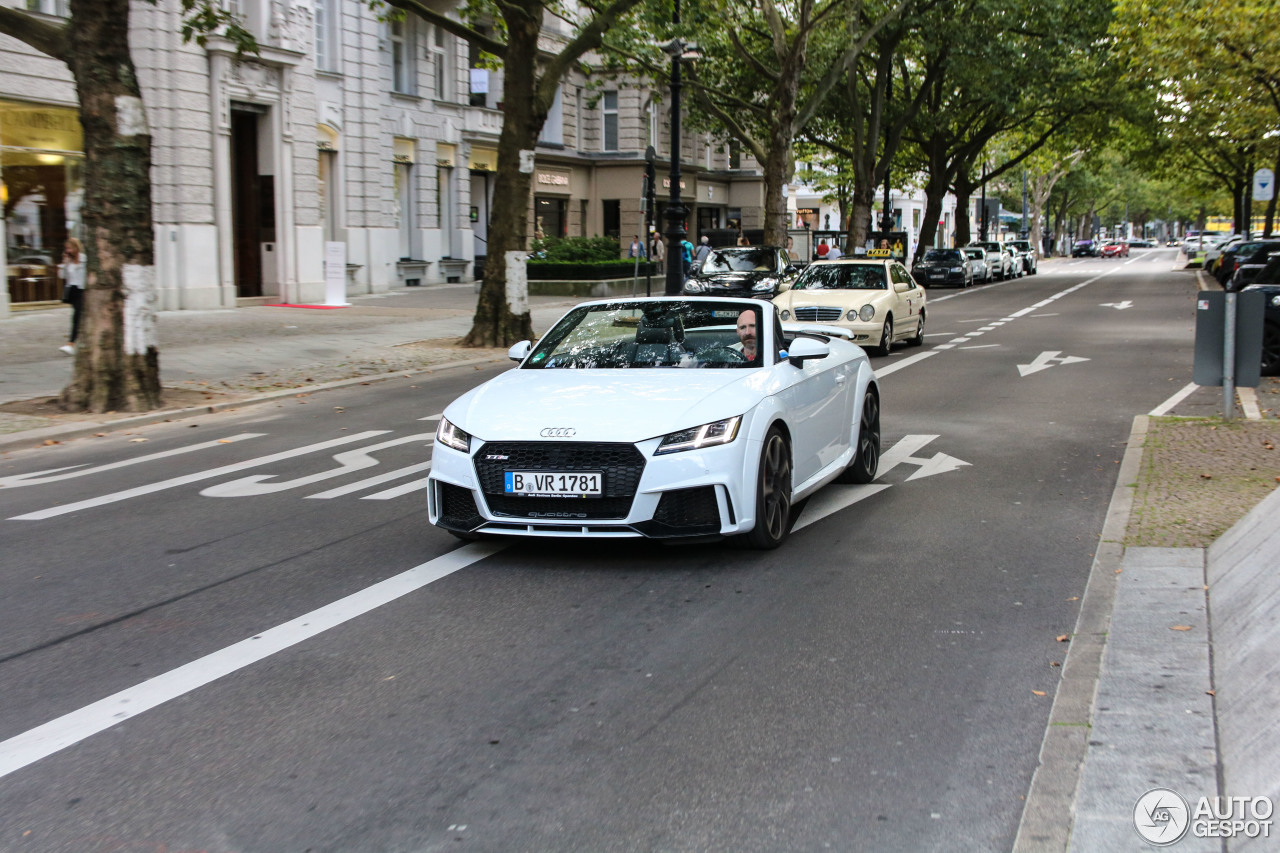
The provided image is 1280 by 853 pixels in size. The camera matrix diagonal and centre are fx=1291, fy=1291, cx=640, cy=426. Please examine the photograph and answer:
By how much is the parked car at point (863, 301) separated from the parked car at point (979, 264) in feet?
100

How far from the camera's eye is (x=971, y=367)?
17625mm

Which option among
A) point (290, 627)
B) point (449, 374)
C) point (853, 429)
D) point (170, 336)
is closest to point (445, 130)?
point (170, 336)

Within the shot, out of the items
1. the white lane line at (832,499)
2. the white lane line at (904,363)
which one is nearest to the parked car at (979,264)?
the white lane line at (904,363)

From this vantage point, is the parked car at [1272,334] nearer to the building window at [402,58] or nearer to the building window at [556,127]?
the building window at [402,58]

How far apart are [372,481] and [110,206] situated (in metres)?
5.37

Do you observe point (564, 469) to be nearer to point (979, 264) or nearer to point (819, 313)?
point (819, 313)

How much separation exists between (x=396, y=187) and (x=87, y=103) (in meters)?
25.4

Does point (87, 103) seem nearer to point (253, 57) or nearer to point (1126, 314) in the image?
point (253, 57)

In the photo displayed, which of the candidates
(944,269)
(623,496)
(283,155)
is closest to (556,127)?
(944,269)

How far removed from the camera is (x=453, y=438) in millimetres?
6738

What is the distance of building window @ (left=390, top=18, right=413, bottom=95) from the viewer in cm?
3728

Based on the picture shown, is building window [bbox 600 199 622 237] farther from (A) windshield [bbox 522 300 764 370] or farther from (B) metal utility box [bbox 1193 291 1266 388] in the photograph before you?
(A) windshield [bbox 522 300 764 370]

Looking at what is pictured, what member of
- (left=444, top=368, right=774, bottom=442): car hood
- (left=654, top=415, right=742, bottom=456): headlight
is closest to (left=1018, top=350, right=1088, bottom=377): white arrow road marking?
(left=444, top=368, right=774, bottom=442): car hood

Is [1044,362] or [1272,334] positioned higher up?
[1272,334]
